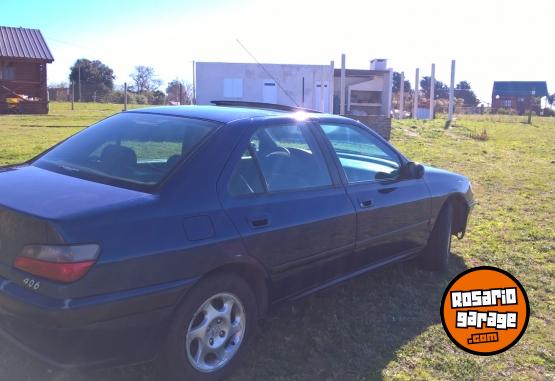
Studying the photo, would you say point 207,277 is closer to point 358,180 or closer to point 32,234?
point 32,234

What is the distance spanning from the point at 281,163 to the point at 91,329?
1.66 m

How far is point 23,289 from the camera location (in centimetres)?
257

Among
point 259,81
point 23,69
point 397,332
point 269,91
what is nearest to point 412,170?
point 397,332

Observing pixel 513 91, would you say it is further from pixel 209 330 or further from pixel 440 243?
pixel 209 330

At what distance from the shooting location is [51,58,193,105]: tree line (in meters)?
41.2

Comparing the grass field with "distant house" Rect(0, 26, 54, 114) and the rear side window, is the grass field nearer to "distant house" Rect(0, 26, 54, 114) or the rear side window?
the rear side window

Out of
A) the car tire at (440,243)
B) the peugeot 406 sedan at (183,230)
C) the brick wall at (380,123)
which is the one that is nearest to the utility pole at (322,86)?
the brick wall at (380,123)

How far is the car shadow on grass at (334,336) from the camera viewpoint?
3.15m

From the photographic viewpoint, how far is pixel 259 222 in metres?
3.19

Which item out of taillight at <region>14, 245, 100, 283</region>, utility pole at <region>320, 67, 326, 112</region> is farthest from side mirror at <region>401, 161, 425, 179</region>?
utility pole at <region>320, 67, 326, 112</region>

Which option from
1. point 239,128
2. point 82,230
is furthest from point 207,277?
point 239,128

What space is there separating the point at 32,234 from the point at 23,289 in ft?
0.85

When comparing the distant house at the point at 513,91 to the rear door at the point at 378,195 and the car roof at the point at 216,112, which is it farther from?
the car roof at the point at 216,112

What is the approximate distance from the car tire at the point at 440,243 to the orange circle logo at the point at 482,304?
2064mm
